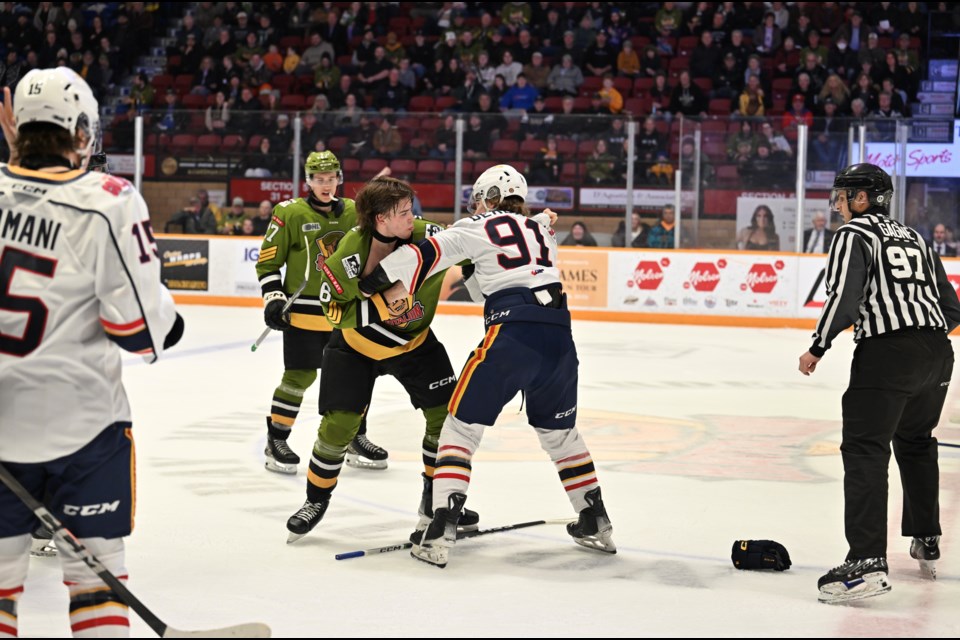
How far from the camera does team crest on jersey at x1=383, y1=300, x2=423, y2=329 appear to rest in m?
4.43

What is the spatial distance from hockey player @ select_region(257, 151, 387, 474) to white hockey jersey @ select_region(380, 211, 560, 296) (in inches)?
61.6

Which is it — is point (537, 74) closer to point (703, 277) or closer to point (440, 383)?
point (703, 277)

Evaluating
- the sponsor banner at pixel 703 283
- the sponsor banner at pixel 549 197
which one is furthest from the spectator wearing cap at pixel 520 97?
the sponsor banner at pixel 703 283

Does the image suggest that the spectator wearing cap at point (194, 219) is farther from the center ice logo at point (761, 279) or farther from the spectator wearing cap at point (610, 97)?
the center ice logo at point (761, 279)

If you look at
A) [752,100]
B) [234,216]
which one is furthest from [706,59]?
[234,216]

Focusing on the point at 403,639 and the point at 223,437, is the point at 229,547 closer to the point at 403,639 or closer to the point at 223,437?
the point at 403,639

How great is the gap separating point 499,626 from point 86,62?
54.3 feet

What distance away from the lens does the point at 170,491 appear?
5.16 m

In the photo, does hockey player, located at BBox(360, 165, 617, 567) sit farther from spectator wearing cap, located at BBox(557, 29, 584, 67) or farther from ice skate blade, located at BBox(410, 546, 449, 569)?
spectator wearing cap, located at BBox(557, 29, 584, 67)

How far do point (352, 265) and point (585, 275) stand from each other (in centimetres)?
844

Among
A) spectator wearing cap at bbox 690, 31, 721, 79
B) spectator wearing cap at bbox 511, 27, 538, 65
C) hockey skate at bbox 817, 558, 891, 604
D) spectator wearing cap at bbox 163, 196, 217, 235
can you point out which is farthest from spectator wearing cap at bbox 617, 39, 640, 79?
hockey skate at bbox 817, 558, 891, 604

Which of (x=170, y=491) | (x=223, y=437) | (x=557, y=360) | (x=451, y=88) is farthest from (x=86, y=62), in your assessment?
(x=557, y=360)

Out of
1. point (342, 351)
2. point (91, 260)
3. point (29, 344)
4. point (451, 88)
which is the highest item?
point (451, 88)

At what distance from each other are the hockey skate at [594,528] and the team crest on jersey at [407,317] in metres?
0.86
